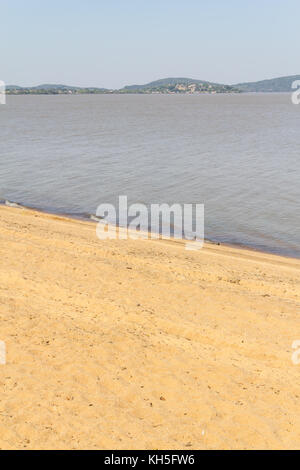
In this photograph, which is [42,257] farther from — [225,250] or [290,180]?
[290,180]

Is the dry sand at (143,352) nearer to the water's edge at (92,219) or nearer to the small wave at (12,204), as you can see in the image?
the water's edge at (92,219)

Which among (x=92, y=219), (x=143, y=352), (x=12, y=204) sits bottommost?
(x=143, y=352)

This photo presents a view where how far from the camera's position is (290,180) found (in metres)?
28.6

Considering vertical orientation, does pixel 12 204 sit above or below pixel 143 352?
above

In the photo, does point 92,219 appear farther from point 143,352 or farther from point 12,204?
point 143,352

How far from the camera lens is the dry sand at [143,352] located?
655 cm

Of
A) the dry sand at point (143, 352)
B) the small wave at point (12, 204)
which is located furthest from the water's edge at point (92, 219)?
the dry sand at point (143, 352)

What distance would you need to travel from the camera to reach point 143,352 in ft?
27.7

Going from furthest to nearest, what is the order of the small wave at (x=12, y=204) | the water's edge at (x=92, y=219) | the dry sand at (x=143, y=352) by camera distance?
the small wave at (x=12, y=204) → the water's edge at (x=92, y=219) → the dry sand at (x=143, y=352)

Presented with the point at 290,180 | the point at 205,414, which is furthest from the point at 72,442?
the point at 290,180

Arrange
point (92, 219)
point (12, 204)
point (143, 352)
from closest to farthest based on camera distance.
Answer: point (143, 352), point (92, 219), point (12, 204)

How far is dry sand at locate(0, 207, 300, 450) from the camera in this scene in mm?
6547

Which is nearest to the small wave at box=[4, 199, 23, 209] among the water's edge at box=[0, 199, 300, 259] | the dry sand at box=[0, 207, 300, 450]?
the water's edge at box=[0, 199, 300, 259]

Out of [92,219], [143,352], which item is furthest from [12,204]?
[143,352]
